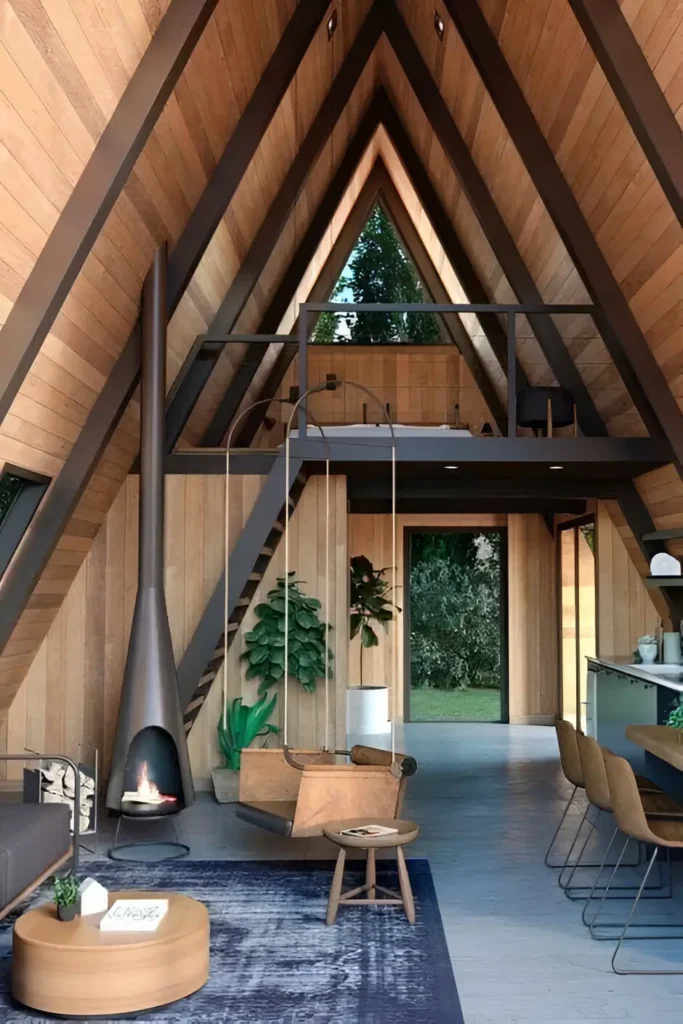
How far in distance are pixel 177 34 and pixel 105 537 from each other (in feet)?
13.7

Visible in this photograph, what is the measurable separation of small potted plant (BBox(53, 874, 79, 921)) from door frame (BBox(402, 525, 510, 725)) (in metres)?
8.45

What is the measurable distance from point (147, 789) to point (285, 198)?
452 cm

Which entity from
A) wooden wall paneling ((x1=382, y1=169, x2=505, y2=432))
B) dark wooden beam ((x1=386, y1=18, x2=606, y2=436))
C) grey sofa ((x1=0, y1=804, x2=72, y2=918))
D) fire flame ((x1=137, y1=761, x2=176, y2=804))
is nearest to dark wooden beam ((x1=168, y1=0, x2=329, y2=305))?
dark wooden beam ((x1=386, y1=18, x2=606, y2=436))

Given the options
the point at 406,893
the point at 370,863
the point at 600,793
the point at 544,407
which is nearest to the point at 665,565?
the point at 544,407

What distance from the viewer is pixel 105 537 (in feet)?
25.7

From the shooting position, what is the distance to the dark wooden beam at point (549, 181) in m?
6.46

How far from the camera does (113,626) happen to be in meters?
7.77

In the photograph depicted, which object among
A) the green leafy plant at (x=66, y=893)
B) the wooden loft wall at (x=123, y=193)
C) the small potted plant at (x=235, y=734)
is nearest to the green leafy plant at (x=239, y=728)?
the small potted plant at (x=235, y=734)

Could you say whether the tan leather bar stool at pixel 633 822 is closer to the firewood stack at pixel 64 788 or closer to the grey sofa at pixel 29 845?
the grey sofa at pixel 29 845

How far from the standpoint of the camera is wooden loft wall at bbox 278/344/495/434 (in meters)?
11.6

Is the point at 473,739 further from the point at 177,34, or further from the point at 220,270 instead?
the point at 177,34

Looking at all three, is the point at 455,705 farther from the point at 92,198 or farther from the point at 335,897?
the point at 92,198

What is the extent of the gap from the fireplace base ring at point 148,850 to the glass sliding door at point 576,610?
16.0 ft

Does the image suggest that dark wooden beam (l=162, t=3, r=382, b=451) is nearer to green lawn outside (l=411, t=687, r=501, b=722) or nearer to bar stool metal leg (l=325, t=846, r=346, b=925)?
bar stool metal leg (l=325, t=846, r=346, b=925)
